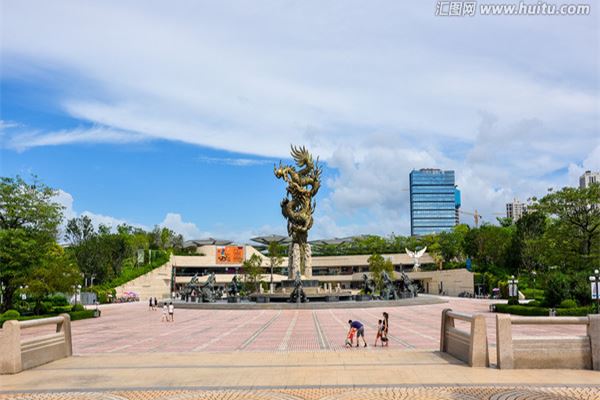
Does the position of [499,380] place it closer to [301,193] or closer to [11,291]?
[11,291]

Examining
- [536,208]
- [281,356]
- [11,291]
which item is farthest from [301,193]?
[281,356]

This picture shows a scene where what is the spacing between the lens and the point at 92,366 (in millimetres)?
13070

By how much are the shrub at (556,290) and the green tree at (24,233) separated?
95.3ft

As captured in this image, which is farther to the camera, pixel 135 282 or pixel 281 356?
pixel 135 282

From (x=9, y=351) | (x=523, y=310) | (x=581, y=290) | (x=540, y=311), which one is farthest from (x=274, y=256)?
(x=9, y=351)

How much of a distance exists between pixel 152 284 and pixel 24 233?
144ft

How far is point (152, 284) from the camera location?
7800 cm

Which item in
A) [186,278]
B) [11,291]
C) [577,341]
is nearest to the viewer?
[577,341]

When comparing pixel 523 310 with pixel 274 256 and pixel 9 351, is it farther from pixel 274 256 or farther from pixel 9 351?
pixel 274 256

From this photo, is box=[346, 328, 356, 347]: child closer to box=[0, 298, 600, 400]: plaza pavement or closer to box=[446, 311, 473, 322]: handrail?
box=[0, 298, 600, 400]: plaza pavement

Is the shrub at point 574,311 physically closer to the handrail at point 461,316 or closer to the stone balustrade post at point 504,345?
the handrail at point 461,316

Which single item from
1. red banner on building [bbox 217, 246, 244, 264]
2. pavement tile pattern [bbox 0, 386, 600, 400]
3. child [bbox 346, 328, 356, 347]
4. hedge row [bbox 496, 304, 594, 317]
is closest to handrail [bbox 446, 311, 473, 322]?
pavement tile pattern [bbox 0, 386, 600, 400]

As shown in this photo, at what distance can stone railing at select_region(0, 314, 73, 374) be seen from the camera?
12094 millimetres

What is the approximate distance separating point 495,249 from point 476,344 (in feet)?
206
